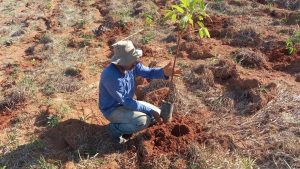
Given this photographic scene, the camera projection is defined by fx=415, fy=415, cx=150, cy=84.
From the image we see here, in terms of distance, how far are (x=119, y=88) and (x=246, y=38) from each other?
2947 millimetres

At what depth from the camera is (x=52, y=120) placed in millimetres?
4578

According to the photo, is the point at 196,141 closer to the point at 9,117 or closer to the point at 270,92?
the point at 270,92

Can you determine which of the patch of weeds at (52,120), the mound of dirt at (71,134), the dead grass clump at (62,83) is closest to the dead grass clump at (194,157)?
the mound of dirt at (71,134)

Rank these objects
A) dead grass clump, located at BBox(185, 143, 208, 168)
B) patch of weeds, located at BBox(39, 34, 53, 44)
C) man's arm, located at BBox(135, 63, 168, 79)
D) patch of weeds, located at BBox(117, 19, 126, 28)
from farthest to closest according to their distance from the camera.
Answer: patch of weeds, located at BBox(117, 19, 126, 28) < patch of weeds, located at BBox(39, 34, 53, 44) < man's arm, located at BBox(135, 63, 168, 79) < dead grass clump, located at BBox(185, 143, 208, 168)

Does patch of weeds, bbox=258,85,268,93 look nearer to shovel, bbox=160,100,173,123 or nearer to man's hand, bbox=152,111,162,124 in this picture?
shovel, bbox=160,100,173,123

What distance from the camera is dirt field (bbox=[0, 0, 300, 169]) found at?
3.93 m

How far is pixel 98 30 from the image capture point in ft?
23.5

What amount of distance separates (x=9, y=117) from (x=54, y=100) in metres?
0.56

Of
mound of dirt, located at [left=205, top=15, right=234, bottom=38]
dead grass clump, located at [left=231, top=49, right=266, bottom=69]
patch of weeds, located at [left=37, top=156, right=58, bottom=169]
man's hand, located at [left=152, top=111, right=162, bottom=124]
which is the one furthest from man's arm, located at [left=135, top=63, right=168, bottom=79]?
mound of dirt, located at [left=205, top=15, right=234, bottom=38]

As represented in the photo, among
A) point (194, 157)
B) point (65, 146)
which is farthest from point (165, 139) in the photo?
point (65, 146)

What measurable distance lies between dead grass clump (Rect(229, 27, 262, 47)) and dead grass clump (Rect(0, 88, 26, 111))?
3.07 metres

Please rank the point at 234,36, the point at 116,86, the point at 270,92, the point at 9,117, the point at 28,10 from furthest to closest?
the point at 28,10 < the point at 234,36 < the point at 9,117 < the point at 270,92 < the point at 116,86

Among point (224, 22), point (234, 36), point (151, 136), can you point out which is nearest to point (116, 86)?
point (151, 136)

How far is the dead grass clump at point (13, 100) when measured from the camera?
5.11 meters
